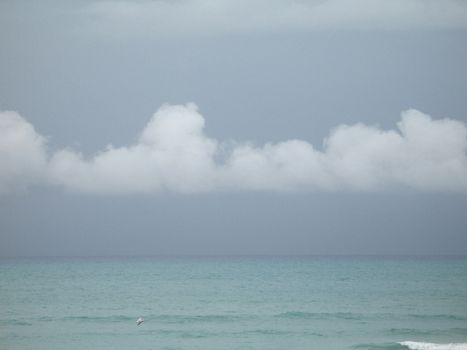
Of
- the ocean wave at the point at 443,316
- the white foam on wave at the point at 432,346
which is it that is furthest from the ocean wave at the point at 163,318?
the white foam on wave at the point at 432,346

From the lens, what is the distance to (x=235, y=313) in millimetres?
23438

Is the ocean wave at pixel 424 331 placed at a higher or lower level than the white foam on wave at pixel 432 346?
higher

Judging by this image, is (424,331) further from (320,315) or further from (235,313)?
(235,313)

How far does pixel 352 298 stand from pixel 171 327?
9.65 meters

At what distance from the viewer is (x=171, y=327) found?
2075 centimetres

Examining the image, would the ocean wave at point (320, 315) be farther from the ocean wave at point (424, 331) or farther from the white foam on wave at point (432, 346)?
the white foam on wave at point (432, 346)

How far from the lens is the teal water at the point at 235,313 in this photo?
18422 millimetres

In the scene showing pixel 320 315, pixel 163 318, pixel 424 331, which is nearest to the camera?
pixel 424 331

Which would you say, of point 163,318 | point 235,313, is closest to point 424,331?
point 235,313

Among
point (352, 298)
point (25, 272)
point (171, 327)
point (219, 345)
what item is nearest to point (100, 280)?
point (25, 272)

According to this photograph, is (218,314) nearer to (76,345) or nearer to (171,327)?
(171,327)

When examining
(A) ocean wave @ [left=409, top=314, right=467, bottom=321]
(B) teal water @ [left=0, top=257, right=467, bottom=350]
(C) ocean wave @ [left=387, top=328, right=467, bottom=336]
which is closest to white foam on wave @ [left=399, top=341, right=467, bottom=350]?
(B) teal water @ [left=0, top=257, right=467, bottom=350]

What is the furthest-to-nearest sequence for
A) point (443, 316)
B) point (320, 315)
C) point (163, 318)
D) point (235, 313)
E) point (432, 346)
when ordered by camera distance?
1. point (235, 313)
2. point (320, 315)
3. point (163, 318)
4. point (443, 316)
5. point (432, 346)

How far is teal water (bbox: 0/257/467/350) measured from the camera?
18.4 meters
